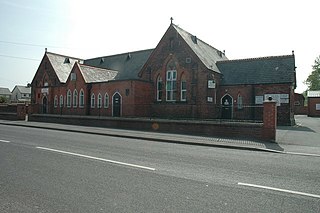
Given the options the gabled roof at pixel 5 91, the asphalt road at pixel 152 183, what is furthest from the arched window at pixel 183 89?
the gabled roof at pixel 5 91

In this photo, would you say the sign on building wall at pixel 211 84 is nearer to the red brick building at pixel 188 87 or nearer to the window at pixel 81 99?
the red brick building at pixel 188 87

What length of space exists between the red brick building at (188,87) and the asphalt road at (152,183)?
1637cm

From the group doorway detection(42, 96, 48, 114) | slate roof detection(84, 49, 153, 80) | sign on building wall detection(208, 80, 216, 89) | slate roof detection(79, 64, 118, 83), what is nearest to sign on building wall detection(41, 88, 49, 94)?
doorway detection(42, 96, 48, 114)

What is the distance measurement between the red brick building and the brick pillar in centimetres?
945

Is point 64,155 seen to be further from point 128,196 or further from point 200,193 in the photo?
point 200,193

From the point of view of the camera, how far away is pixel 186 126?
1752cm

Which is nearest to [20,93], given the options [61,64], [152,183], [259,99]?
[61,64]

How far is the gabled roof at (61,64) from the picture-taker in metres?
41.8

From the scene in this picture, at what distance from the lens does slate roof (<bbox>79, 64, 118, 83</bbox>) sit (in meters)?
33.6

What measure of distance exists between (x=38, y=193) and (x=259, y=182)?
4904 millimetres

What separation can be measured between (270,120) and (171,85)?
53.1 ft

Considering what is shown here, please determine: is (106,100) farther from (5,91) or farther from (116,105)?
(5,91)

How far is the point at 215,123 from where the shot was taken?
53.8 feet

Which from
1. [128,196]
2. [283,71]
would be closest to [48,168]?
[128,196]
